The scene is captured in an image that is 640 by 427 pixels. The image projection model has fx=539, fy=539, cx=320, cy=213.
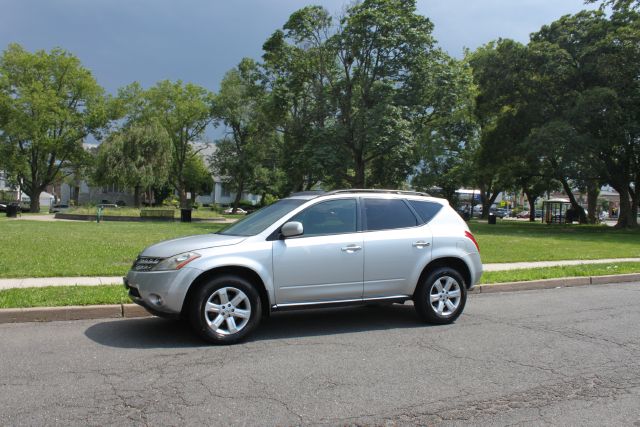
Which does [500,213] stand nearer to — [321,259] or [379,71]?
[379,71]

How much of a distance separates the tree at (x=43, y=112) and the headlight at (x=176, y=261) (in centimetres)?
5336

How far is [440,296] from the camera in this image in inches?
284

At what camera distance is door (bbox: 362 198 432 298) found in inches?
265

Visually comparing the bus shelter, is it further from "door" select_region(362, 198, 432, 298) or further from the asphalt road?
"door" select_region(362, 198, 432, 298)

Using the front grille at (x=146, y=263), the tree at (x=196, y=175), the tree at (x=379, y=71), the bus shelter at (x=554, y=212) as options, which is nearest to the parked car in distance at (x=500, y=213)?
the bus shelter at (x=554, y=212)

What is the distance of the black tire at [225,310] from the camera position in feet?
19.4

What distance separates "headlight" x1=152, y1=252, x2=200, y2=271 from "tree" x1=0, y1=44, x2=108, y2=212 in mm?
53360

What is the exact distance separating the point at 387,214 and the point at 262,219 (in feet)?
5.41

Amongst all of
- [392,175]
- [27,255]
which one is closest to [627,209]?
[392,175]

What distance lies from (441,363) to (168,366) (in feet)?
8.89

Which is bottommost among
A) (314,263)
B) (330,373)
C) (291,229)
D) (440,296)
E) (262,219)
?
(330,373)

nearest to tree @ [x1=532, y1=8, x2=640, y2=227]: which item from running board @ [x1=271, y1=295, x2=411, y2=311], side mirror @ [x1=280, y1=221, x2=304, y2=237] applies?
running board @ [x1=271, y1=295, x2=411, y2=311]

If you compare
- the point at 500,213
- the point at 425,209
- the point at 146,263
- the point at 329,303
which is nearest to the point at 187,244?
the point at 146,263

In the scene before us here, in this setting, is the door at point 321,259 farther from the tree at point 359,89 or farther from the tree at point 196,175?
the tree at point 196,175
